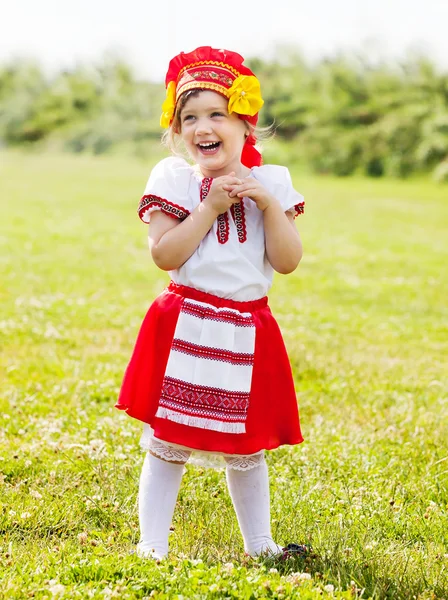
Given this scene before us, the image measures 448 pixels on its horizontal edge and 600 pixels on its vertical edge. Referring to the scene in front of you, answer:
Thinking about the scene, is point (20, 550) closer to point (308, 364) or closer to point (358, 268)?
point (308, 364)

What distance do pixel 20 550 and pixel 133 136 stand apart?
30.6 m

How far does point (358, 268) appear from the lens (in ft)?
44.2

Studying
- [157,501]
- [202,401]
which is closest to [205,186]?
[202,401]

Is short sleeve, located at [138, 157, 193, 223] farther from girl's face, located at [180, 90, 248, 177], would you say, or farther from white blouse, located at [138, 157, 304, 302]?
girl's face, located at [180, 90, 248, 177]

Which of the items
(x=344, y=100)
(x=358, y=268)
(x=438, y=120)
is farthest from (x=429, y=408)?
(x=344, y=100)

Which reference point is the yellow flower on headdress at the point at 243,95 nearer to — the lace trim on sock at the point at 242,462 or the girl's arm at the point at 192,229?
the girl's arm at the point at 192,229

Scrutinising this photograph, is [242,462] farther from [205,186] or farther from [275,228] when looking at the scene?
[205,186]

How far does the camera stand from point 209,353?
11.6 feet

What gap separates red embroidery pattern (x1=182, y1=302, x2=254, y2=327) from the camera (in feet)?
11.6

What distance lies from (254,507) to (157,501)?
16.6 inches

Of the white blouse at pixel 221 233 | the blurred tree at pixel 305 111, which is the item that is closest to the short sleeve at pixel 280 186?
the white blouse at pixel 221 233

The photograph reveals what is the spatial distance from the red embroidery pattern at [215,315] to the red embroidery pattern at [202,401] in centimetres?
27

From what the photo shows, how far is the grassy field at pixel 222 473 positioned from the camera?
133 inches

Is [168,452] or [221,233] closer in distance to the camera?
[221,233]
